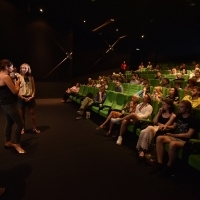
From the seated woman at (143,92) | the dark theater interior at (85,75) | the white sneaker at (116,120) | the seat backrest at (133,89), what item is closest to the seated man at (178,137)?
the dark theater interior at (85,75)

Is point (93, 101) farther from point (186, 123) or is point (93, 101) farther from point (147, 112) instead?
point (186, 123)

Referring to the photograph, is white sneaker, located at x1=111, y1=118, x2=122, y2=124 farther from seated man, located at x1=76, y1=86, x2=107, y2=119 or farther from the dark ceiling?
the dark ceiling

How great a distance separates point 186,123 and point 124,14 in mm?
6218

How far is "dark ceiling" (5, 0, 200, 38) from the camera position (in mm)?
6625

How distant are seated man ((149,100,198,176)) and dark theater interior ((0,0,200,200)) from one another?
0.48 ft

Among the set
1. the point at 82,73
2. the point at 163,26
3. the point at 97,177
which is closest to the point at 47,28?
the point at 82,73

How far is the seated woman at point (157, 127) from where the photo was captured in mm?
2947

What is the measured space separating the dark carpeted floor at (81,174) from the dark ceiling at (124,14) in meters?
5.01

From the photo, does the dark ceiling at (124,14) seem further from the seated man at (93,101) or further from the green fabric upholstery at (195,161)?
the green fabric upholstery at (195,161)

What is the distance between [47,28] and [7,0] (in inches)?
71.2

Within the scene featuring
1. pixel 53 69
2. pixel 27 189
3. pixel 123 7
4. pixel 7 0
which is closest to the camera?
Result: pixel 27 189

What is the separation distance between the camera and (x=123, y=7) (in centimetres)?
696

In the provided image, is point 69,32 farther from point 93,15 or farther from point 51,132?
point 51,132

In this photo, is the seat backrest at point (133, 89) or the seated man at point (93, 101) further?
the seat backrest at point (133, 89)
